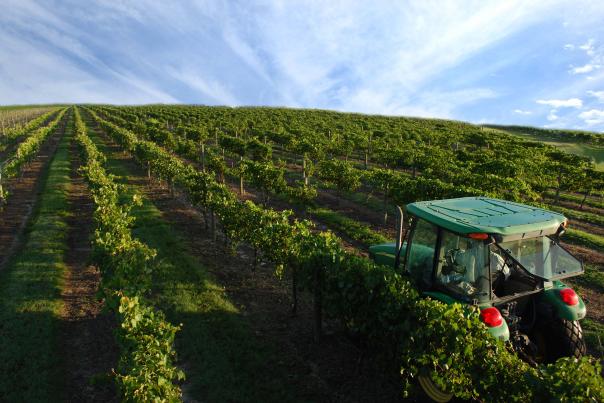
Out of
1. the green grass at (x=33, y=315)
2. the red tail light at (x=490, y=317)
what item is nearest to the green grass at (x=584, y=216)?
the red tail light at (x=490, y=317)

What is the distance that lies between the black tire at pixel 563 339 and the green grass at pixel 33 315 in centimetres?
928

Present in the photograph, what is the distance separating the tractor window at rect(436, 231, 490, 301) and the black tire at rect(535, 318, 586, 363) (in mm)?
1606

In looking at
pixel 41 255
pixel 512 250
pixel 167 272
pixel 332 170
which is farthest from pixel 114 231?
pixel 332 170

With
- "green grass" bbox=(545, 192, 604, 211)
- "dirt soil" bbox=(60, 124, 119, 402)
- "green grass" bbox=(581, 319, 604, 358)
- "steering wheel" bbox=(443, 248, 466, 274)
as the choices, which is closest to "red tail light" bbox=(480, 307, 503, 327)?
"steering wheel" bbox=(443, 248, 466, 274)

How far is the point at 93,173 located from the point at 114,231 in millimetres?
9701

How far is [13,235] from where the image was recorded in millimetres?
15898

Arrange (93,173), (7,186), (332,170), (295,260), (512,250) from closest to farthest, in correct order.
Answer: (512,250) < (295,260) < (93,173) < (332,170) < (7,186)

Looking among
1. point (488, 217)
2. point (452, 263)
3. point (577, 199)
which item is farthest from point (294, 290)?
point (577, 199)

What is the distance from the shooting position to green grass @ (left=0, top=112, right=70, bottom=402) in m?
7.41

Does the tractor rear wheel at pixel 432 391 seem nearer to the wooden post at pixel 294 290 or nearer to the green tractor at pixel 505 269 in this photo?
the green tractor at pixel 505 269

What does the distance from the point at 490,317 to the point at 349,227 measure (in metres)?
11.9

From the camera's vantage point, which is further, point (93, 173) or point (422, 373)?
point (93, 173)

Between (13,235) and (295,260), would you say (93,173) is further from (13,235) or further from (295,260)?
(295,260)

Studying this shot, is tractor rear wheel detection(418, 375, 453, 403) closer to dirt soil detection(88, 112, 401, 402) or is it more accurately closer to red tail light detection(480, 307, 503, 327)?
dirt soil detection(88, 112, 401, 402)
